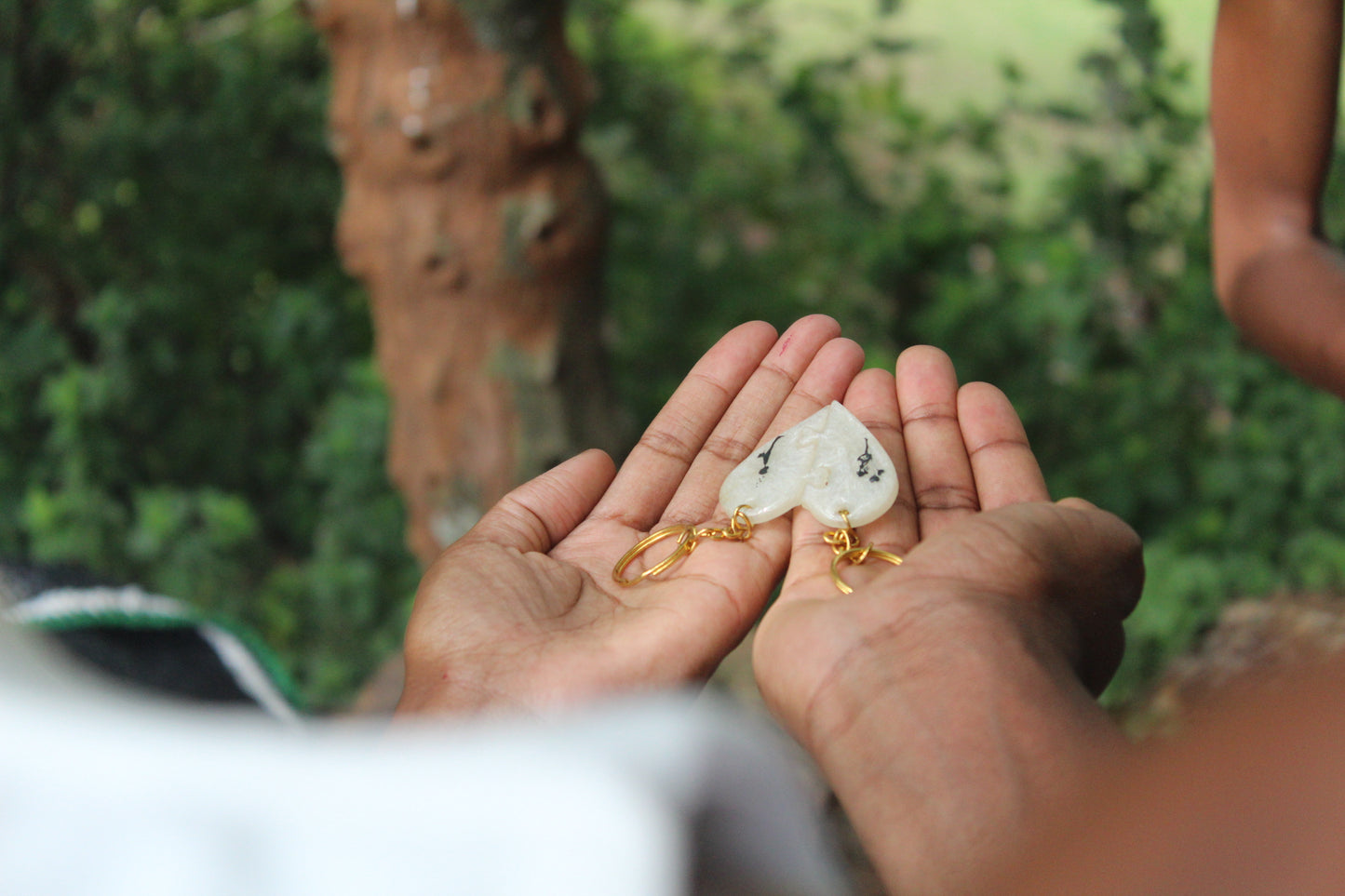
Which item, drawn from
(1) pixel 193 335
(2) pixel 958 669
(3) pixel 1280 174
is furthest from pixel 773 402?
(1) pixel 193 335

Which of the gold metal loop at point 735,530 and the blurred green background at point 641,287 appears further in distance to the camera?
the blurred green background at point 641,287

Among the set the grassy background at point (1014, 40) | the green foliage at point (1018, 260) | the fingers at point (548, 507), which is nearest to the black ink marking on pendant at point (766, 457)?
the fingers at point (548, 507)

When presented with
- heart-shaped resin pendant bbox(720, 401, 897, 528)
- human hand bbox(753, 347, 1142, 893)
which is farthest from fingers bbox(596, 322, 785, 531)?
human hand bbox(753, 347, 1142, 893)

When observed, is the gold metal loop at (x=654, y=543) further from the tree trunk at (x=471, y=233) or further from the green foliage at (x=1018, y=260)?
the green foliage at (x=1018, y=260)

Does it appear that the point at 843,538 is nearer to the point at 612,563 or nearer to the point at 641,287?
the point at 612,563

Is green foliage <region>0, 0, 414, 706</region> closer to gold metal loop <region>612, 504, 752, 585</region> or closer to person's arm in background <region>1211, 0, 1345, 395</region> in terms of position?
gold metal loop <region>612, 504, 752, 585</region>
